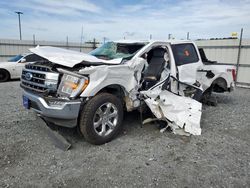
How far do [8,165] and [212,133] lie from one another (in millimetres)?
3706

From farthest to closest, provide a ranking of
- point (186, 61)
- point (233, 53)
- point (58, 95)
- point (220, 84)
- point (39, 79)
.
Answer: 1. point (233, 53)
2. point (220, 84)
3. point (186, 61)
4. point (39, 79)
5. point (58, 95)

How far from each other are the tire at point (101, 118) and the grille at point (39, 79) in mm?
A: 659

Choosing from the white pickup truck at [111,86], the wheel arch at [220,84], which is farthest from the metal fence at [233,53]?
the white pickup truck at [111,86]

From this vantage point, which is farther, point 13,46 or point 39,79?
point 13,46

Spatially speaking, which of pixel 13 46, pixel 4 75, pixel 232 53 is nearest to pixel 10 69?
pixel 4 75

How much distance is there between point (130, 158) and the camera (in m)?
3.26

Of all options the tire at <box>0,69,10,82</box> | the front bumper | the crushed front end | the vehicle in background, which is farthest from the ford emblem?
the tire at <box>0,69,10,82</box>

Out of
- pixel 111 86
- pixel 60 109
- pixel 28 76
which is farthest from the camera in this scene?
pixel 28 76

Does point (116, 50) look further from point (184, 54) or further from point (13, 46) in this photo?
point (13, 46)

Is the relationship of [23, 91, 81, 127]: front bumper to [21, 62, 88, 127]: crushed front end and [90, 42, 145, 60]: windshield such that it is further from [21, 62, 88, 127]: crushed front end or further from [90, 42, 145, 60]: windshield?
[90, 42, 145, 60]: windshield

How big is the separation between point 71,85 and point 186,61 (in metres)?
3.18

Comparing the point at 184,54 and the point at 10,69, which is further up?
the point at 184,54

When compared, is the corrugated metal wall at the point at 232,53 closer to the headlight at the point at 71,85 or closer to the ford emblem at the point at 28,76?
the headlight at the point at 71,85

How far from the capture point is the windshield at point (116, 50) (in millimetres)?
4543
